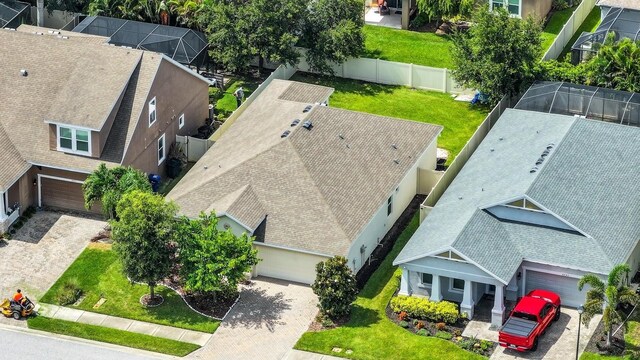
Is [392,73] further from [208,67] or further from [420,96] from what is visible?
[208,67]

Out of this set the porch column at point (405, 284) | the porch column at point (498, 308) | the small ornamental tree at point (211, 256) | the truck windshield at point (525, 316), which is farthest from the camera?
the porch column at point (405, 284)

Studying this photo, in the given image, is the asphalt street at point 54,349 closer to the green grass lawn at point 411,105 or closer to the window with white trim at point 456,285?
the window with white trim at point 456,285

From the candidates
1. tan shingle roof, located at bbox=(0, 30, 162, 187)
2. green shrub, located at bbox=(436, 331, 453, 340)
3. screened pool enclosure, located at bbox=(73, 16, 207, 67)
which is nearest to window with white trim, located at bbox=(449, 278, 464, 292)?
green shrub, located at bbox=(436, 331, 453, 340)

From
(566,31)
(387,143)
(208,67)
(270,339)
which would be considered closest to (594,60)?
(566,31)

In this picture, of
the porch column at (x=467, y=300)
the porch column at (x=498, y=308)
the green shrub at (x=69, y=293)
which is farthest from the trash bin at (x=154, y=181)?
the porch column at (x=498, y=308)

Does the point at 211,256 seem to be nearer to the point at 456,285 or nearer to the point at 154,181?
the point at 456,285
